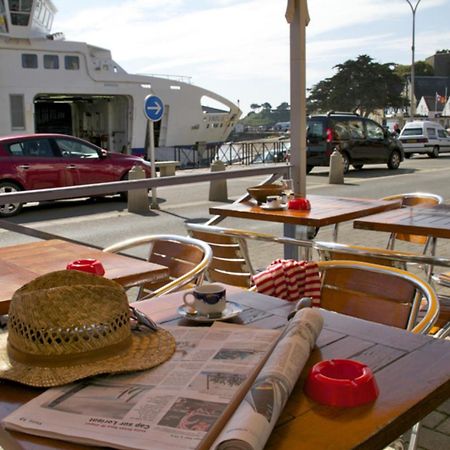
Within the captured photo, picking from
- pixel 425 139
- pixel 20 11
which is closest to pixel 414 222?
pixel 425 139

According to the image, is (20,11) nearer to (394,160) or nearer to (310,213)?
(394,160)

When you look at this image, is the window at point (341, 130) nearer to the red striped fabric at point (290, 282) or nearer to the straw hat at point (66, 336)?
the red striped fabric at point (290, 282)

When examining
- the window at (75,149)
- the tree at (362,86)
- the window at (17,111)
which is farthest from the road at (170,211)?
the tree at (362,86)

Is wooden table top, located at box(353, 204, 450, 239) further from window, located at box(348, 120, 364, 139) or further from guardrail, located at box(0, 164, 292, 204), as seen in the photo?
window, located at box(348, 120, 364, 139)

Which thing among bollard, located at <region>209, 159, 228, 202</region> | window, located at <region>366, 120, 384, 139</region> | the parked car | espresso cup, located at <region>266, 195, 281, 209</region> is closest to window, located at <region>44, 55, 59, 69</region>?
window, located at <region>366, 120, 384, 139</region>

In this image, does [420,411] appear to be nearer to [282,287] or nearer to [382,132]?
[282,287]

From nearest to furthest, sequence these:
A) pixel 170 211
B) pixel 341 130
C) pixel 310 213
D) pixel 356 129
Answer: pixel 310 213, pixel 170 211, pixel 341 130, pixel 356 129

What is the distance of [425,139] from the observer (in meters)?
27.6

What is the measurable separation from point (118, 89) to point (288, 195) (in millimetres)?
25675

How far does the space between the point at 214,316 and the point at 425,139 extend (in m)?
27.5

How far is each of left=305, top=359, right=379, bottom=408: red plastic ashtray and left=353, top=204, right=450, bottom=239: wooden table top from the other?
2.53 meters

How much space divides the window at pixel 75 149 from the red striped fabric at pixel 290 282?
37.5 feet

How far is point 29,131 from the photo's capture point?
27250mm

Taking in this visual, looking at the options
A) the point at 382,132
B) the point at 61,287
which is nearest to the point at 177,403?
the point at 61,287
